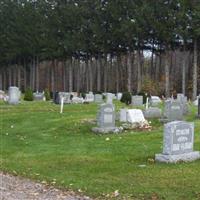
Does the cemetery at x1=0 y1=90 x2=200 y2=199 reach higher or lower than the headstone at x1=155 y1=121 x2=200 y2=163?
lower

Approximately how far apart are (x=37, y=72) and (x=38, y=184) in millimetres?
71766

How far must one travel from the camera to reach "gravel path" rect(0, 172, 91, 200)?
9.99 metres

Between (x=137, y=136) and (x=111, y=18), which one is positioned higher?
(x=111, y=18)

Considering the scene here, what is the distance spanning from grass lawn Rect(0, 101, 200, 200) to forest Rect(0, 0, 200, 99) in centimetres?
3227

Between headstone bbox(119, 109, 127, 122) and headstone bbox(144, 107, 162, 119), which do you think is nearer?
headstone bbox(119, 109, 127, 122)

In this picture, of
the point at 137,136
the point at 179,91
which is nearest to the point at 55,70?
the point at 179,91

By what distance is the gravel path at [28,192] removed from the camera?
9.99m

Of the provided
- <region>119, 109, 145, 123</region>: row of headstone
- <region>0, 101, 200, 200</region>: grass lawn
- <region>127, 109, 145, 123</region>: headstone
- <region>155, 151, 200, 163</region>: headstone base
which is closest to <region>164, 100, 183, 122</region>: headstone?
<region>0, 101, 200, 200</region>: grass lawn

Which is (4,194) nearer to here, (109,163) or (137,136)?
(109,163)

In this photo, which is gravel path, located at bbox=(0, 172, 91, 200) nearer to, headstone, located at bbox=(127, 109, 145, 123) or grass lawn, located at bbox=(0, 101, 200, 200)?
grass lawn, located at bbox=(0, 101, 200, 200)

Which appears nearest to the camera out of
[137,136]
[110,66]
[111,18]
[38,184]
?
[38,184]

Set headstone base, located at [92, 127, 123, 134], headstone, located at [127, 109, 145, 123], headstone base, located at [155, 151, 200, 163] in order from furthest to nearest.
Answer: headstone, located at [127, 109, 145, 123], headstone base, located at [92, 127, 123, 134], headstone base, located at [155, 151, 200, 163]

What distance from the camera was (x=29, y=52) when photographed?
76.7 metres

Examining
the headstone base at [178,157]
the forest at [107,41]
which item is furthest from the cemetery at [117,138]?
the forest at [107,41]
